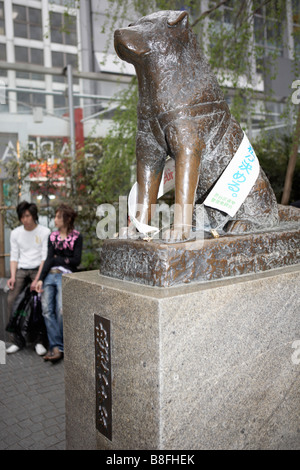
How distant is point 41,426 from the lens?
2529 mm

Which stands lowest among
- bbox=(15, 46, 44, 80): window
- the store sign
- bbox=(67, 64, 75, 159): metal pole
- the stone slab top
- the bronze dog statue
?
the stone slab top

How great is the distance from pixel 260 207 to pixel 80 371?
119cm

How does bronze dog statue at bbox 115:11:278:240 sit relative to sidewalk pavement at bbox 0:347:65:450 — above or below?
above

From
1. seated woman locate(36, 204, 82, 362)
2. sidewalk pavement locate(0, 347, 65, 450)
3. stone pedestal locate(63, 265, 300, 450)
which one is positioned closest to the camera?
stone pedestal locate(63, 265, 300, 450)

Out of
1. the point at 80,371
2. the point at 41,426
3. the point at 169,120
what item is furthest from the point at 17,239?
the point at 169,120

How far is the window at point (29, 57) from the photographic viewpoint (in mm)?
6285

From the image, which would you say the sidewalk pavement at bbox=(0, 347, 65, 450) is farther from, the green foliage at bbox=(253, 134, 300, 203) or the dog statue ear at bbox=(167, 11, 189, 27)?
the green foliage at bbox=(253, 134, 300, 203)

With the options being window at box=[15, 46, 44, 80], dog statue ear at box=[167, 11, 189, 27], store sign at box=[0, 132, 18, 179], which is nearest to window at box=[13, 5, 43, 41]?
window at box=[15, 46, 44, 80]

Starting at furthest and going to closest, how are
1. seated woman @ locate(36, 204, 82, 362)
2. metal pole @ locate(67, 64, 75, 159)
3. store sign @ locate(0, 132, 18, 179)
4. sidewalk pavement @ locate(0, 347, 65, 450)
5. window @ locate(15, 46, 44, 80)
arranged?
metal pole @ locate(67, 64, 75, 159), window @ locate(15, 46, 44, 80), store sign @ locate(0, 132, 18, 179), seated woman @ locate(36, 204, 82, 362), sidewalk pavement @ locate(0, 347, 65, 450)

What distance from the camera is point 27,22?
20.3ft

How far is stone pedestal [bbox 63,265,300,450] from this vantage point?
150cm

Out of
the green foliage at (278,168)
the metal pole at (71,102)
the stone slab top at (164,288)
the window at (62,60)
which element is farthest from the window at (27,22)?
the stone slab top at (164,288)

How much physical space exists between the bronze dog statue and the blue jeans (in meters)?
2.12
